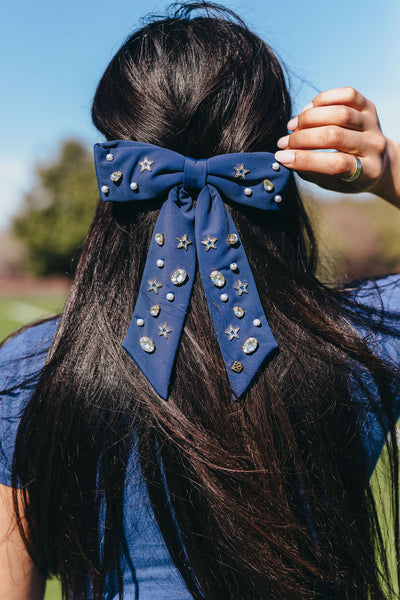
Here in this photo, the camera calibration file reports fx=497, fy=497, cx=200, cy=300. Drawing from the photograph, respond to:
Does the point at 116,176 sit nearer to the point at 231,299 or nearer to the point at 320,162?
the point at 231,299

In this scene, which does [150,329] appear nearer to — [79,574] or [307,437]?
[307,437]

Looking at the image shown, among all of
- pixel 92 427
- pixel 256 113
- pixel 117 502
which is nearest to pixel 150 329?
pixel 92 427

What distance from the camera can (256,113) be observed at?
1.09 m

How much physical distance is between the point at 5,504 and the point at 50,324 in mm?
426

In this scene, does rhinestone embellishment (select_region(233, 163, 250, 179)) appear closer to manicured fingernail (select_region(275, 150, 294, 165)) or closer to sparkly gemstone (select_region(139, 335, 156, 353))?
manicured fingernail (select_region(275, 150, 294, 165))

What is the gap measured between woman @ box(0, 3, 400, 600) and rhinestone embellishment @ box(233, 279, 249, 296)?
0.05 metres

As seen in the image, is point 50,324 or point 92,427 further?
point 50,324

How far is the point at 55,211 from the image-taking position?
3206cm

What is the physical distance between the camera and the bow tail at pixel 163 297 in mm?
1008

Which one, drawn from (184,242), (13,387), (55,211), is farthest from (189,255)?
(55,211)

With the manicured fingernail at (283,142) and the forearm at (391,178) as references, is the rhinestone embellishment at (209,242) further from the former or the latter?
the forearm at (391,178)

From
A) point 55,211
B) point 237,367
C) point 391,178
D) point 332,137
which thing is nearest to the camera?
point 237,367

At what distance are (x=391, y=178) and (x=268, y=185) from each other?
20.8 inches

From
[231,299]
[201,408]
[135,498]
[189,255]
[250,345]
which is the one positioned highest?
[189,255]
